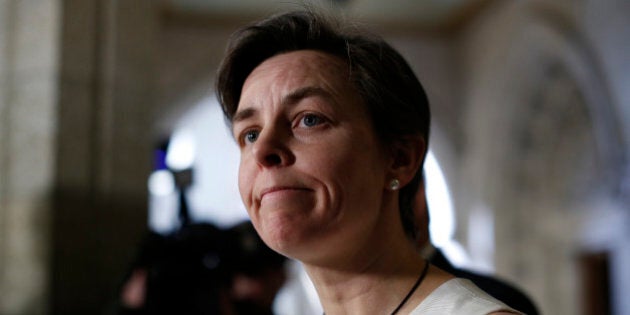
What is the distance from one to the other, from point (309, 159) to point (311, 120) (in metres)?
0.09

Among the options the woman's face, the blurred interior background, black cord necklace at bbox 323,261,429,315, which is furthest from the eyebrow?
black cord necklace at bbox 323,261,429,315

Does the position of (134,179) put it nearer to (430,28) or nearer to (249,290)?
(249,290)

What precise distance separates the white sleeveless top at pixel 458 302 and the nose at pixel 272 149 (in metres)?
0.36

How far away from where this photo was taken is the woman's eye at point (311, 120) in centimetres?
179

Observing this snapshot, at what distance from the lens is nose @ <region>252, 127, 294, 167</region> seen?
5.73 ft

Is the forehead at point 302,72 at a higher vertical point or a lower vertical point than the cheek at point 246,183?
higher

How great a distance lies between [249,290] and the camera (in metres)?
4.27

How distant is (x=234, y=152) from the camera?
51.5 feet

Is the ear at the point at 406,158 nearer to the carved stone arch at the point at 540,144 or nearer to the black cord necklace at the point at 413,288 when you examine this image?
the black cord necklace at the point at 413,288

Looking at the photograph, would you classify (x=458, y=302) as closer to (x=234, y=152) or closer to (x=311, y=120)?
(x=311, y=120)

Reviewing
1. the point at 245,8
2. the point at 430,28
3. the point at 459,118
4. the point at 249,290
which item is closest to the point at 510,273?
the point at 459,118

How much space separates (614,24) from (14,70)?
7767 millimetres

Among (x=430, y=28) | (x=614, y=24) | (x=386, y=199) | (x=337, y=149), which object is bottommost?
(x=430, y=28)

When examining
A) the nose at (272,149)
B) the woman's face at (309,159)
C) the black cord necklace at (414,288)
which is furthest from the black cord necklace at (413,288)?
the nose at (272,149)
